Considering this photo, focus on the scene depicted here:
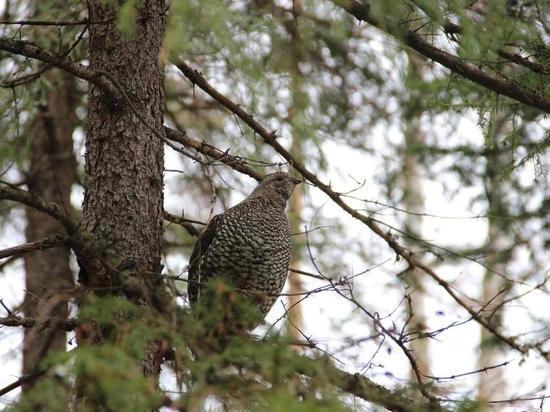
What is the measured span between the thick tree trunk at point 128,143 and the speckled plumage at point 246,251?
98 cm

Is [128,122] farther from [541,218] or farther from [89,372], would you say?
[541,218]

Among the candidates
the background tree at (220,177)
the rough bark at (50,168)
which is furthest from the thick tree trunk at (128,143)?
the rough bark at (50,168)

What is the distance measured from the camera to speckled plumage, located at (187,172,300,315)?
5.93m

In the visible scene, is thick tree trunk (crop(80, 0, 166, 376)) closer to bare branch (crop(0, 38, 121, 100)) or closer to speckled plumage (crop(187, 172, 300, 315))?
bare branch (crop(0, 38, 121, 100))

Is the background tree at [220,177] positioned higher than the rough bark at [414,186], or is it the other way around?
the rough bark at [414,186]

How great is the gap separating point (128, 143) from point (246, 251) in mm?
1418

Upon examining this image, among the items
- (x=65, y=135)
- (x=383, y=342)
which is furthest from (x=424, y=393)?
(x=65, y=135)

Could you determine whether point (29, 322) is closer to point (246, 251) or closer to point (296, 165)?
point (246, 251)

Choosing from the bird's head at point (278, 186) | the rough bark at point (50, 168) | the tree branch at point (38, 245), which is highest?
the rough bark at point (50, 168)

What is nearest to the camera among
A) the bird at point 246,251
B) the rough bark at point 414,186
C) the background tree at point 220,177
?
the background tree at point 220,177

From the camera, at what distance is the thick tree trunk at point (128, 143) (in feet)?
15.9

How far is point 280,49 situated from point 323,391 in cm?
410

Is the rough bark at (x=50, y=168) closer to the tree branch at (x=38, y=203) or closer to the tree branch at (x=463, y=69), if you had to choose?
the tree branch at (x=463, y=69)

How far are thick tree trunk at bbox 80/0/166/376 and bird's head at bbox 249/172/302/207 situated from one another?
1663mm
